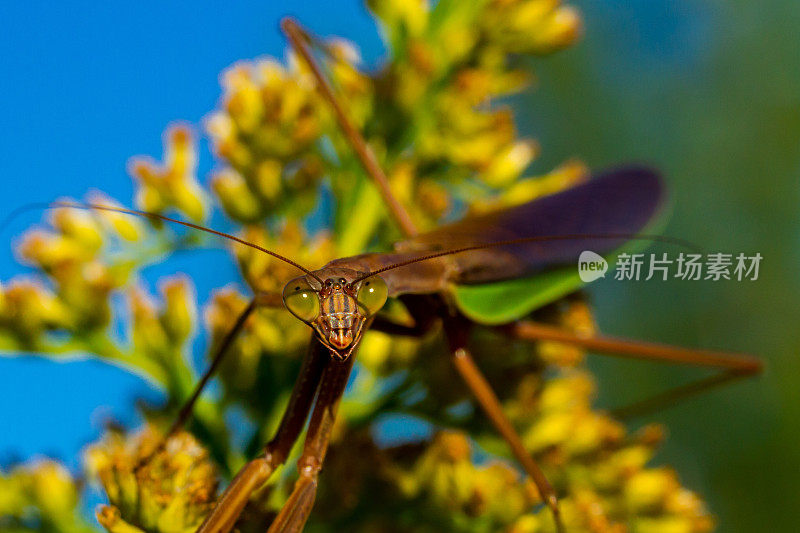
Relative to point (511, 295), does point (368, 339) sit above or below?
below

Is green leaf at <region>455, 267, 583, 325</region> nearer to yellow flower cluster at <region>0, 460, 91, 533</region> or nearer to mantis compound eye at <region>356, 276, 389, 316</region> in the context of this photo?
mantis compound eye at <region>356, 276, 389, 316</region>

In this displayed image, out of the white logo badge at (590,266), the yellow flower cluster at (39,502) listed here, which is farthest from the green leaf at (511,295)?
the yellow flower cluster at (39,502)

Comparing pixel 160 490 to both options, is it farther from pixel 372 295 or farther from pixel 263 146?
pixel 263 146

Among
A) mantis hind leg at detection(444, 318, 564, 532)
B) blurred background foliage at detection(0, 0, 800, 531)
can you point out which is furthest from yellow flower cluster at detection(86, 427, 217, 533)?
mantis hind leg at detection(444, 318, 564, 532)

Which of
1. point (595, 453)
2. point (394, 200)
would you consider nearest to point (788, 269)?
point (595, 453)

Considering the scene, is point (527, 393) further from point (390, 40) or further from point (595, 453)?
point (390, 40)

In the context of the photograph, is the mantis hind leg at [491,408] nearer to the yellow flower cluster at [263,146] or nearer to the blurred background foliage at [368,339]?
the blurred background foliage at [368,339]

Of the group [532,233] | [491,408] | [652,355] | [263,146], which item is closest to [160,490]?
[491,408]
